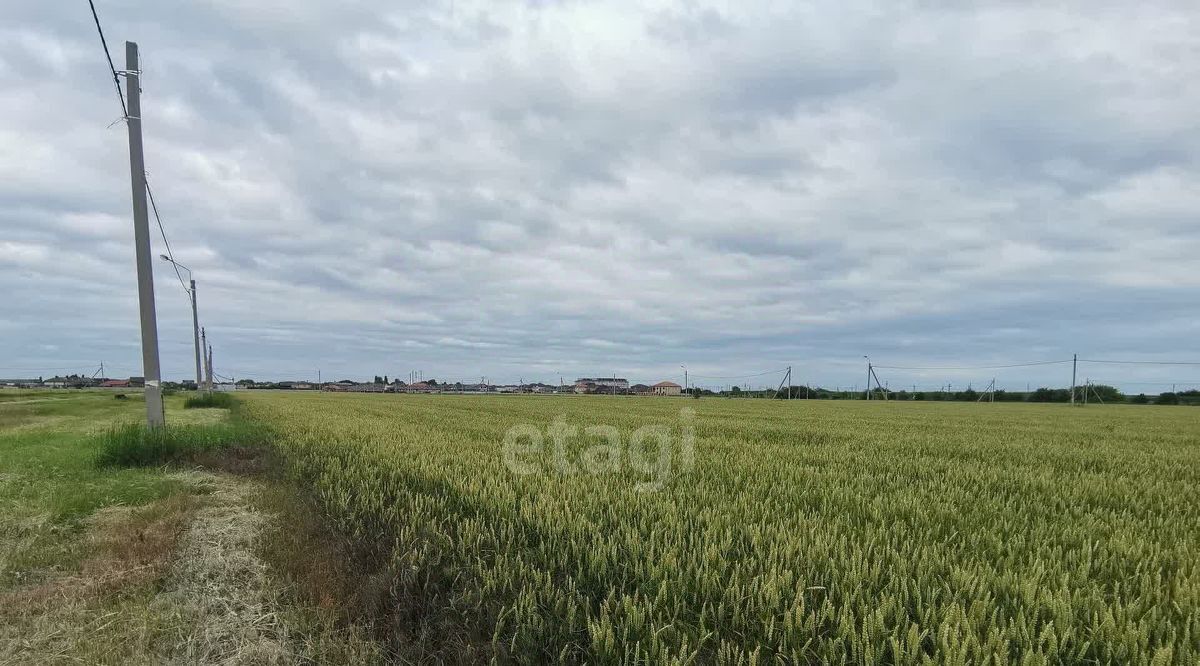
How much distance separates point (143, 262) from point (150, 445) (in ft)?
11.5

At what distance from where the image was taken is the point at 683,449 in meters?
9.24

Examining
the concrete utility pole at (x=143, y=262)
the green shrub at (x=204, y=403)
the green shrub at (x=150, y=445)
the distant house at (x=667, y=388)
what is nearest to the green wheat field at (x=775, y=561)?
the green shrub at (x=150, y=445)

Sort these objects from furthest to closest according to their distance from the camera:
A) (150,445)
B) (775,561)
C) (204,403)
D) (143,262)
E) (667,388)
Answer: (667,388)
(204,403)
(143,262)
(150,445)
(775,561)

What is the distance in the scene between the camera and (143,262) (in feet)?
34.7

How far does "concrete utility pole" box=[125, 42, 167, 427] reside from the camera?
10477mm

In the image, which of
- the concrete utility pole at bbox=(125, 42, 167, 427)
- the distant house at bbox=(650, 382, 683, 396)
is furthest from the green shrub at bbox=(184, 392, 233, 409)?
the distant house at bbox=(650, 382, 683, 396)

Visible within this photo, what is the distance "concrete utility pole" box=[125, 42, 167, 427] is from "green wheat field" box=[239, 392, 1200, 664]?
19.3 feet

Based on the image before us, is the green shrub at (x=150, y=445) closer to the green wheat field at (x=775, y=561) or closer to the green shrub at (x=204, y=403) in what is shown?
the green wheat field at (x=775, y=561)

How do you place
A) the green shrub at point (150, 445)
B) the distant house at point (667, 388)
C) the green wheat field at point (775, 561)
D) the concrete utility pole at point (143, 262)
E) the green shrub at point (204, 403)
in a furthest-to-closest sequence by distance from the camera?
the distant house at point (667, 388) → the green shrub at point (204, 403) → the concrete utility pole at point (143, 262) → the green shrub at point (150, 445) → the green wheat field at point (775, 561)

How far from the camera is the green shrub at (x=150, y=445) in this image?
9219 millimetres

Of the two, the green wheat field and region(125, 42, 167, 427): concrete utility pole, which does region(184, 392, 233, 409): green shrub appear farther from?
the green wheat field

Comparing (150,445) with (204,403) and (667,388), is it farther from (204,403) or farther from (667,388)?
(667,388)

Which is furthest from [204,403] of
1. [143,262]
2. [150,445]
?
[150,445]

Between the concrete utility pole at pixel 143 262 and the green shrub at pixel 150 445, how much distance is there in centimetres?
45
